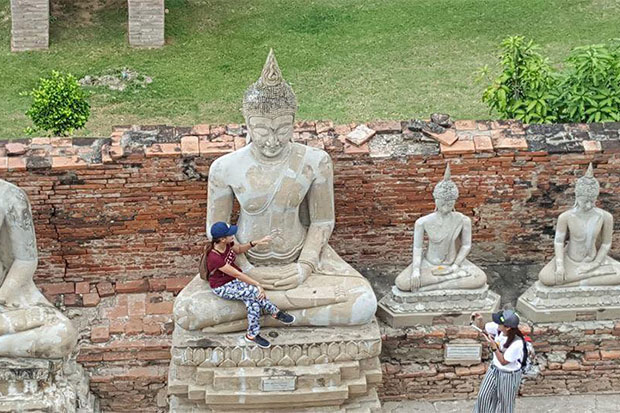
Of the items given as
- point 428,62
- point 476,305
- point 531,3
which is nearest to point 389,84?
point 428,62

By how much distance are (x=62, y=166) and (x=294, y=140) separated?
2.01 meters

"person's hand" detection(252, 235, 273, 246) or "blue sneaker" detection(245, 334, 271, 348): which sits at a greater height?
"person's hand" detection(252, 235, 273, 246)

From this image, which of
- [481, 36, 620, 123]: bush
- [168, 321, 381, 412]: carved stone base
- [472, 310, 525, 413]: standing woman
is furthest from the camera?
[481, 36, 620, 123]: bush

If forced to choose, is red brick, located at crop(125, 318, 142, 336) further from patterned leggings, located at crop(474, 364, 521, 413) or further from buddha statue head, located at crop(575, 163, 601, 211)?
buddha statue head, located at crop(575, 163, 601, 211)

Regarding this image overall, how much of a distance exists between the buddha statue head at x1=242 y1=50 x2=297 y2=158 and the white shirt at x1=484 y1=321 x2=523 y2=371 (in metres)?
2.17

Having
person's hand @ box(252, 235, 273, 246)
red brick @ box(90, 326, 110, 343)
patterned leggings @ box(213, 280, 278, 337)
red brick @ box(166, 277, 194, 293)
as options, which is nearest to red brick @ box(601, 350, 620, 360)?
patterned leggings @ box(213, 280, 278, 337)

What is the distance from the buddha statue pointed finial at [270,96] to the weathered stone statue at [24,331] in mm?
1932

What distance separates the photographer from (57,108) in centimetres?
1312

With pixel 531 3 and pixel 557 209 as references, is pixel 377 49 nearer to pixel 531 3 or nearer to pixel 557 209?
pixel 531 3

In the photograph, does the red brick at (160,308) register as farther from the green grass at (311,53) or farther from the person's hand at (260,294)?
the green grass at (311,53)

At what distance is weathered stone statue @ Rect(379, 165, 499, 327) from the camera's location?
10023 mm

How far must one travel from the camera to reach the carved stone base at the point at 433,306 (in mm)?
10062

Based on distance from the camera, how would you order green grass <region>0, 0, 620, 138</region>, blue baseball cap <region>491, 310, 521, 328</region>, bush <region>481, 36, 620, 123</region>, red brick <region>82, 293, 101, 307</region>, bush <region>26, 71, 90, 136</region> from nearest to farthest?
blue baseball cap <region>491, 310, 521, 328</region> → red brick <region>82, 293, 101, 307</region> → bush <region>481, 36, 620, 123</region> → bush <region>26, 71, 90, 136</region> → green grass <region>0, 0, 620, 138</region>

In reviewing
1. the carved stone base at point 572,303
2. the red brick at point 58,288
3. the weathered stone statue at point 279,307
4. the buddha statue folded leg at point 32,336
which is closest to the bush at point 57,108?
the red brick at point 58,288
